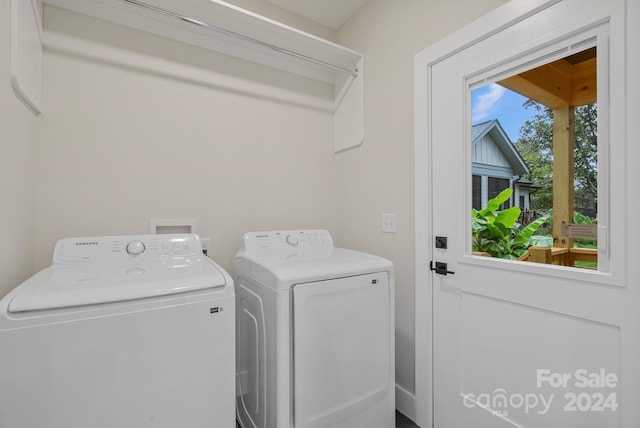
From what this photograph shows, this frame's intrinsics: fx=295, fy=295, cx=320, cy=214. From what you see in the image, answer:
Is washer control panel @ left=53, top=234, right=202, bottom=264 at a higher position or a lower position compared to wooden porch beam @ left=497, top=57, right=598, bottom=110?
lower

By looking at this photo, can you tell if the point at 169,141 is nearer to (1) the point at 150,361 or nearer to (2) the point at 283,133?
(2) the point at 283,133

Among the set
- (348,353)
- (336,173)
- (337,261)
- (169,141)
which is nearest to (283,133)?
(336,173)

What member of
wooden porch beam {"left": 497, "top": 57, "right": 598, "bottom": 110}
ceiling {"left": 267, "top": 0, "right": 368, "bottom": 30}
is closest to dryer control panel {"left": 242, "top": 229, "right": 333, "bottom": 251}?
wooden porch beam {"left": 497, "top": 57, "right": 598, "bottom": 110}

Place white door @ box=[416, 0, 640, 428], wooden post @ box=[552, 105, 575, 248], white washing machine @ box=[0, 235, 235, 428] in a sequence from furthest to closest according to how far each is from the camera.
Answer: wooden post @ box=[552, 105, 575, 248], white door @ box=[416, 0, 640, 428], white washing machine @ box=[0, 235, 235, 428]

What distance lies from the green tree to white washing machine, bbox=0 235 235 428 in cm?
137

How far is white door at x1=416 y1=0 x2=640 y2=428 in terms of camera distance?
1007 mm

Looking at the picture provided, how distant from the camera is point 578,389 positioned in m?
1.12

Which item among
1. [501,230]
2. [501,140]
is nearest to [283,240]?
[501,230]

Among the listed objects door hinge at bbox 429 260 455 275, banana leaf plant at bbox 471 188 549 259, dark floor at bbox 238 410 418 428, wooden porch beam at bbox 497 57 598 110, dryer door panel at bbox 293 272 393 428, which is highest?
wooden porch beam at bbox 497 57 598 110

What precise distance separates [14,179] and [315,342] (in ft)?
4.59

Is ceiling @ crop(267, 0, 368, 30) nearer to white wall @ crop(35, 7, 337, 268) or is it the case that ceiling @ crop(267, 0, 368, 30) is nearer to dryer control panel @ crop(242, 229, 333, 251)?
white wall @ crop(35, 7, 337, 268)

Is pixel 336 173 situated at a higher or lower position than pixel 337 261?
higher

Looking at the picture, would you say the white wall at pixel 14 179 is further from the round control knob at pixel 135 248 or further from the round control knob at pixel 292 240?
the round control knob at pixel 292 240

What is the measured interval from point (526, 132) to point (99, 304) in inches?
70.0
